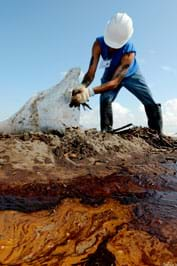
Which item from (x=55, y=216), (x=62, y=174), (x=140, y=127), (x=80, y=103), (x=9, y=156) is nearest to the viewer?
(x=55, y=216)

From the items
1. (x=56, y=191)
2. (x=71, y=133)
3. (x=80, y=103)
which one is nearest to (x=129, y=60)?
(x=80, y=103)

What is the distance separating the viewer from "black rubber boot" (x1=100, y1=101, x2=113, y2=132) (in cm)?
483

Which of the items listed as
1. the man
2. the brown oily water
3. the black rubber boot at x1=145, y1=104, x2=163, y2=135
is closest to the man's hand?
the man

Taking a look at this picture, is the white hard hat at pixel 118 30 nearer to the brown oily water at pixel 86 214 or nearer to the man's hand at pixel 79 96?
the man's hand at pixel 79 96

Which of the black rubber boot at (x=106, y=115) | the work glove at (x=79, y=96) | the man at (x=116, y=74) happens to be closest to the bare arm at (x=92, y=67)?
the man at (x=116, y=74)

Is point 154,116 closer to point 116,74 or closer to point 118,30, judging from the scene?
point 116,74

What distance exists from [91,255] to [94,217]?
418 millimetres

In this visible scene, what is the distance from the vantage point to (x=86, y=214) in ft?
6.17

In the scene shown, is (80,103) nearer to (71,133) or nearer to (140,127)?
(71,133)

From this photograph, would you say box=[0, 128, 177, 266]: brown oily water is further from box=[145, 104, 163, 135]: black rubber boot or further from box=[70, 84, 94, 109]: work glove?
box=[145, 104, 163, 135]: black rubber boot

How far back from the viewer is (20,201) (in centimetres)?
203

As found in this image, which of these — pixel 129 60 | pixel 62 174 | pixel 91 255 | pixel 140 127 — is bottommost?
pixel 91 255

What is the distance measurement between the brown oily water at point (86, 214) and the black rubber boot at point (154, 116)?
2088 mm

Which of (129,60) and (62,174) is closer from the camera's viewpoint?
(62,174)
